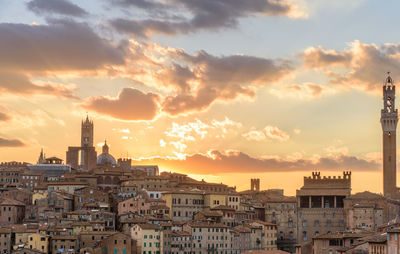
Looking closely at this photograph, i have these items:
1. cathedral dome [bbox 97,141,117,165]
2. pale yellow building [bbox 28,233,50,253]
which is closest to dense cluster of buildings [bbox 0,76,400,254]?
pale yellow building [bbox 28,233,50,253]

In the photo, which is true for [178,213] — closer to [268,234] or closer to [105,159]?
[268,234]

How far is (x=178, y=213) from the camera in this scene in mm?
77000

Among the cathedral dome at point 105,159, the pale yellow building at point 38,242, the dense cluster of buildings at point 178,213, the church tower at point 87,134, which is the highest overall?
the church tower at point 87,134

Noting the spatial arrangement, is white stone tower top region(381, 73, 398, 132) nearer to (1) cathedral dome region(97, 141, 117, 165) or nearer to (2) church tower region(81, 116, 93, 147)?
(1) cathedral dome region(97, 141, 117, 165)

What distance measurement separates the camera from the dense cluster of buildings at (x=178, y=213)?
65.9m

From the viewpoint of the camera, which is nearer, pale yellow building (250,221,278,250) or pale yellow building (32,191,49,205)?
pale yellow building (250,221,278,250)

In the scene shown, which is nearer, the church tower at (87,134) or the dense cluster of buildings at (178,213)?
the dense cluster of buildings at (178,213)

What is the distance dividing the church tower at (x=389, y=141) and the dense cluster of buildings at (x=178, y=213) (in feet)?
0.33

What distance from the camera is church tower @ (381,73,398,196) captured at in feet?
286

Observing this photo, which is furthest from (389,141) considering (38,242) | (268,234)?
(38,242)

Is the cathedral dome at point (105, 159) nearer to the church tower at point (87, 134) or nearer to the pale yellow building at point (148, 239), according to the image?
the church tower at point (87, 134)

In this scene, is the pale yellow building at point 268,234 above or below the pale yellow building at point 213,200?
below

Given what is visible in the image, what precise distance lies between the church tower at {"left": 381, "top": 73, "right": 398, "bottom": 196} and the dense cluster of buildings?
0.33 feet

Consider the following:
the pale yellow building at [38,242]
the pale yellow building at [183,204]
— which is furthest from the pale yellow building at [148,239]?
the pale yellow building at [183,204]
